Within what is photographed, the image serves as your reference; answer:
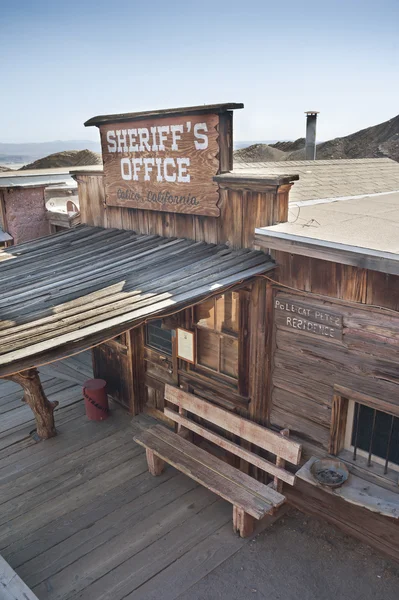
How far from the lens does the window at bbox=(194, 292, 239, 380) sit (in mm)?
6129

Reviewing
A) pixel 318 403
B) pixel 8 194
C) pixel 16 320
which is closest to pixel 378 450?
pixel 318 403

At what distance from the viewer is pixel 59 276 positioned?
5527mm

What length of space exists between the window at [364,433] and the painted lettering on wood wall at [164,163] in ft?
9.21

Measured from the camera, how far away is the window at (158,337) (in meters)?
7.39

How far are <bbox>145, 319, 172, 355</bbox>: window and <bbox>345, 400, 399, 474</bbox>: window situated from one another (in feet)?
10.2

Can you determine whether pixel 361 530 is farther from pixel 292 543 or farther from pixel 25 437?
pixel 25 437

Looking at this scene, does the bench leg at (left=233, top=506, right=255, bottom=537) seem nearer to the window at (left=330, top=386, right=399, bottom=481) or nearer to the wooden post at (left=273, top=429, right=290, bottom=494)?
the wooden post at (left=273, top=429, right=290, bottom=494)

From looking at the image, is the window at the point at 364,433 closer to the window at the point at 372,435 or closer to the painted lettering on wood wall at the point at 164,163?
the window at the point at 372,435

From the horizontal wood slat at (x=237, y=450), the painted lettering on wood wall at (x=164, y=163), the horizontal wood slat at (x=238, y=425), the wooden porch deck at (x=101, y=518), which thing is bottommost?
the wooden porch deck at (x=101, y=518)

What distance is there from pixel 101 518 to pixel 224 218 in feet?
13.7


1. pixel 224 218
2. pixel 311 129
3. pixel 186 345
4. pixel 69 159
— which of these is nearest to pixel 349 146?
pixel 69 159

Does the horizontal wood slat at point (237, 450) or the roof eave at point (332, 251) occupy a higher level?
the roof eave at point (332, 251)

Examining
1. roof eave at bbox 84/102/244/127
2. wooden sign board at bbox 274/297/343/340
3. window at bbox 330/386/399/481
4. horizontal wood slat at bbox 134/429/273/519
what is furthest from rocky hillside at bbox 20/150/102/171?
window at bbox 330/386/399/481

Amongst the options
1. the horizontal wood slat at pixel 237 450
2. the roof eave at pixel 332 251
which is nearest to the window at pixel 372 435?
the horizontal wood slat at pixel 237 450
